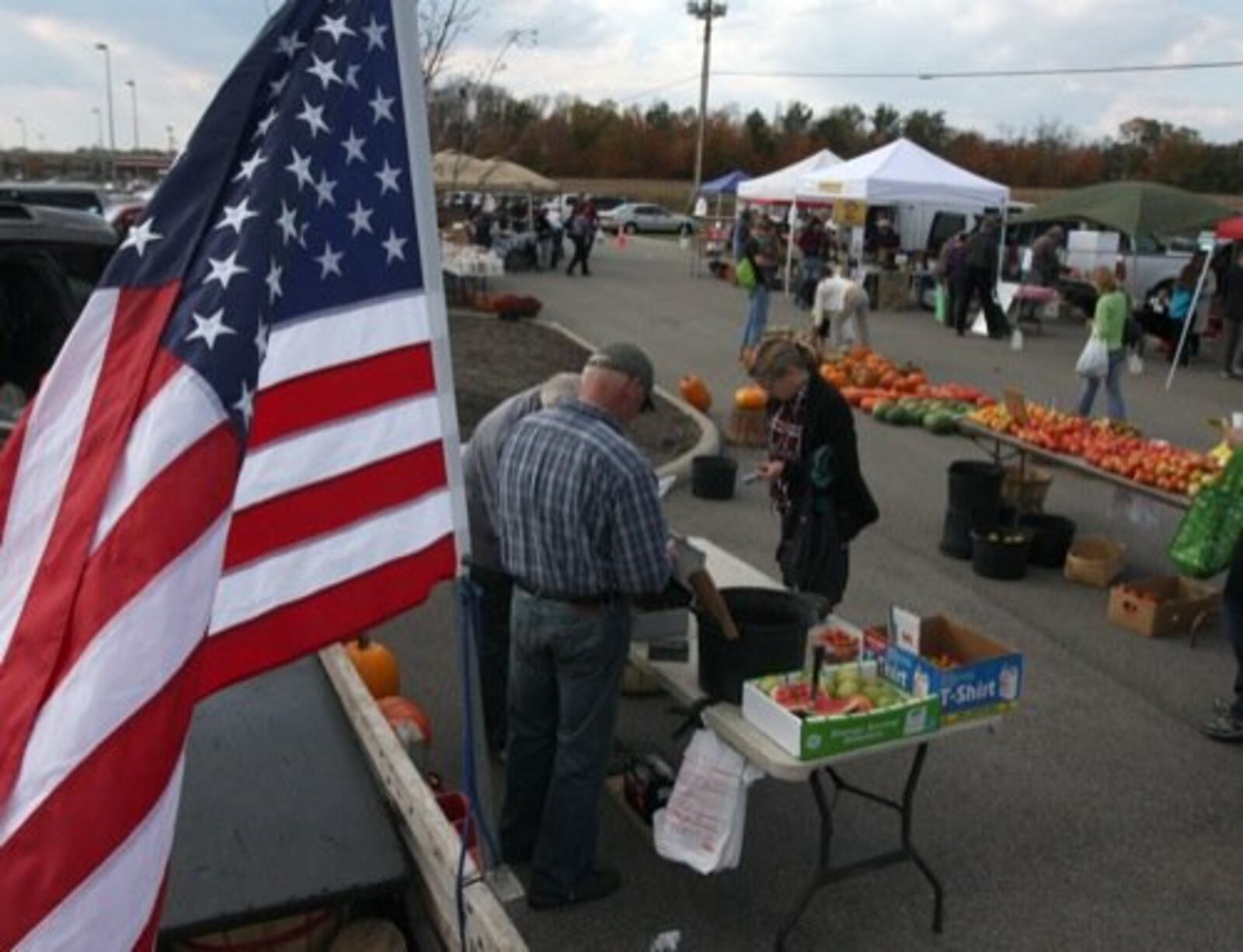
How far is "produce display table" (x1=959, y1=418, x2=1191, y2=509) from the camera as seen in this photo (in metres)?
7.68

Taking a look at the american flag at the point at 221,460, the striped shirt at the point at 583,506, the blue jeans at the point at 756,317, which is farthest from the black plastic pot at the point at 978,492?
the blue jeans at the point at 756,317

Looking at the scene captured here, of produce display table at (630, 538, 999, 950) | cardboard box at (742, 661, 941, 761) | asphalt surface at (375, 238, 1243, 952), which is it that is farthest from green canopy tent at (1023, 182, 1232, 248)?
cardboard box at (742, 661, 941, 761)

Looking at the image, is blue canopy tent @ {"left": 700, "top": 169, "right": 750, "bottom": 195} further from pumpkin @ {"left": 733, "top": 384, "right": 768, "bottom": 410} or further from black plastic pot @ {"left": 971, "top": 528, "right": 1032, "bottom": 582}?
black plastic pot @ {"left": 971, "top": 528, "right": 1032, "bottom": 582}

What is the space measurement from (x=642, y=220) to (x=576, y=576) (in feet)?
173

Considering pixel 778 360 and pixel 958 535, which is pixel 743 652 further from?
pixel 958 535

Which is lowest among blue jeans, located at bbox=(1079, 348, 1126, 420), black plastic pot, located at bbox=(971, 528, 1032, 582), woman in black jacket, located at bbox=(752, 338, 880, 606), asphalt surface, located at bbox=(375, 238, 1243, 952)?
asphalt surface, located at bbox=(375, 238, 1243, 952)

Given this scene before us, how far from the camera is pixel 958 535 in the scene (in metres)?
8.98

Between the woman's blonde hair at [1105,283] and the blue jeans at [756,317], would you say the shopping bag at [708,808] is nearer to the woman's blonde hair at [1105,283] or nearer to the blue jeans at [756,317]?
the woman's blonde hair at [1105,283]

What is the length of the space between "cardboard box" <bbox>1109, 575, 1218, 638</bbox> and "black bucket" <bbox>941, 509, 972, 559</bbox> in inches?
51.2

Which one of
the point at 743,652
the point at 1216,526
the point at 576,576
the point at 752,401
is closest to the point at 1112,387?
the point at 752,401

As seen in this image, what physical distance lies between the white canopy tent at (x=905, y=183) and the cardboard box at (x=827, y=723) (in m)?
17.8

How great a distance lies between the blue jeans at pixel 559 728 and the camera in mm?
4070

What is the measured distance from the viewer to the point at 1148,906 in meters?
4.57

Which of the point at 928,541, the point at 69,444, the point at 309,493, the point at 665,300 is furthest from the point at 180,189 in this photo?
the point at 665,300
